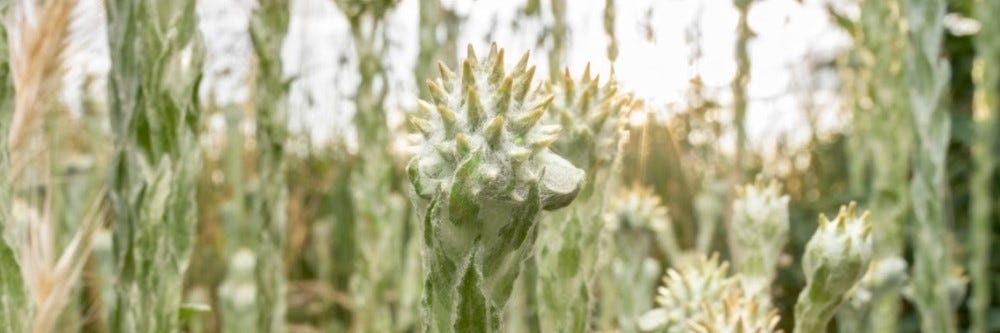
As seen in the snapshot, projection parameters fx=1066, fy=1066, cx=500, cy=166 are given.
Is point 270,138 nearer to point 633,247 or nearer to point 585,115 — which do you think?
point 585,115

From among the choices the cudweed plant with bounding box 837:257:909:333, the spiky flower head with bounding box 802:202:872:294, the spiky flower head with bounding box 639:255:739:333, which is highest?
the spiky flower head with bounding box 802:202:872:294

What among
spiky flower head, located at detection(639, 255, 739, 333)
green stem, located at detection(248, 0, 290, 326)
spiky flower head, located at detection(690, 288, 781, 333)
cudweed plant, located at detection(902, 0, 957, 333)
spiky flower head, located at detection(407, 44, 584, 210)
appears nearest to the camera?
spiky flower head, located at detection(407, 44, 584, 210)

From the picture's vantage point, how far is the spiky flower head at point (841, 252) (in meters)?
0.79

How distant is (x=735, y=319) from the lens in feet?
2.33

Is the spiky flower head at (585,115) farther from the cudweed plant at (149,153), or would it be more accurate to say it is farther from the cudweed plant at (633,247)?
the cudweed plant at (633,247)

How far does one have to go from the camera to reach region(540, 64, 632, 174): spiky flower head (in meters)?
0.74

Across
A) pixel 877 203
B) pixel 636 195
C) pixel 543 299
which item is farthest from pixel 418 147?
pixel 877 203

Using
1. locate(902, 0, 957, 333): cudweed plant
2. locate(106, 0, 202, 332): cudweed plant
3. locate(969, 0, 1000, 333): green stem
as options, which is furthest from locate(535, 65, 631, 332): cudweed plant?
locate(969, 0, 1000, 333): green stem

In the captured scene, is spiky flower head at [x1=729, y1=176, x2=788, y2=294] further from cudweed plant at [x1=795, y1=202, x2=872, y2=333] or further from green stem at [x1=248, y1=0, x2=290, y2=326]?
green stem at [x1=248, y1=0, x2=290, y2=326]

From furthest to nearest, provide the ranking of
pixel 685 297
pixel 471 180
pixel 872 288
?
pixel 872 288 → pixel 685 297 → pixel 471 180

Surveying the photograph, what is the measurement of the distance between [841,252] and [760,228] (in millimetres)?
287

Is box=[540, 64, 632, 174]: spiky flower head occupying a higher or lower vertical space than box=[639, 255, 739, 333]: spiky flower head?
higher

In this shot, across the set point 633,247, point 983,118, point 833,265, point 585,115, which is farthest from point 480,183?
point 983,118

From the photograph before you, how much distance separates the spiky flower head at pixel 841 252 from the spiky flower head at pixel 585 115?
0.59 ft
